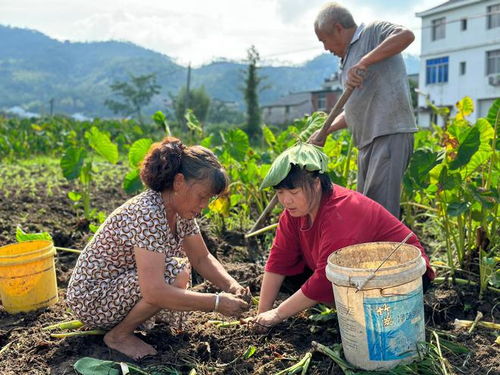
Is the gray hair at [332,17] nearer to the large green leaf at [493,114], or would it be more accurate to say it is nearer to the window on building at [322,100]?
the large green leaf at [493,114]

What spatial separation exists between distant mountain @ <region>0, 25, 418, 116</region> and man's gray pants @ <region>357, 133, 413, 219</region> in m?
86.6

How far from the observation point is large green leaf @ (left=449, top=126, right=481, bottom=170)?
9.16 feet

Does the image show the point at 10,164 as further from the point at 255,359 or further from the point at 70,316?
the point at 255,359

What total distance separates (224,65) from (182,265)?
15109cm

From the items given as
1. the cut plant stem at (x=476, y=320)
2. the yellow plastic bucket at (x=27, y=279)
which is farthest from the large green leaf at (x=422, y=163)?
the yellow plastic bucket at (x=27, y=279)

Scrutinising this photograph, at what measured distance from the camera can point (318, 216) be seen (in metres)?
2.38

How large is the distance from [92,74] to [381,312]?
149 meters

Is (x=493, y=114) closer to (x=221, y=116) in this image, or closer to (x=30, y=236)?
(x=30, y=236)

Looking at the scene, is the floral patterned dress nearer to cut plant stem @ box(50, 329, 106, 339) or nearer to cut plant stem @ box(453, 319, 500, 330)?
cut plant stem @ box(50, 329, 106, 339)

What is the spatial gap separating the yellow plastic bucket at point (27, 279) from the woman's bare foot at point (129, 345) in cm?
71

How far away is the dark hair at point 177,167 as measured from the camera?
2293mm

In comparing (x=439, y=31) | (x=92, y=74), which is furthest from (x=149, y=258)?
(x=92, y=74)

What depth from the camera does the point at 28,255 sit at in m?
2.94

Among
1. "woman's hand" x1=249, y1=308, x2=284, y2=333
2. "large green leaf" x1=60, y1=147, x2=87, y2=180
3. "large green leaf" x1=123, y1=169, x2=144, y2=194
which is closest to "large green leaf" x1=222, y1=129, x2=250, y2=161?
"large green leaf" x1=123, y1=169, x2=144, y2=194
